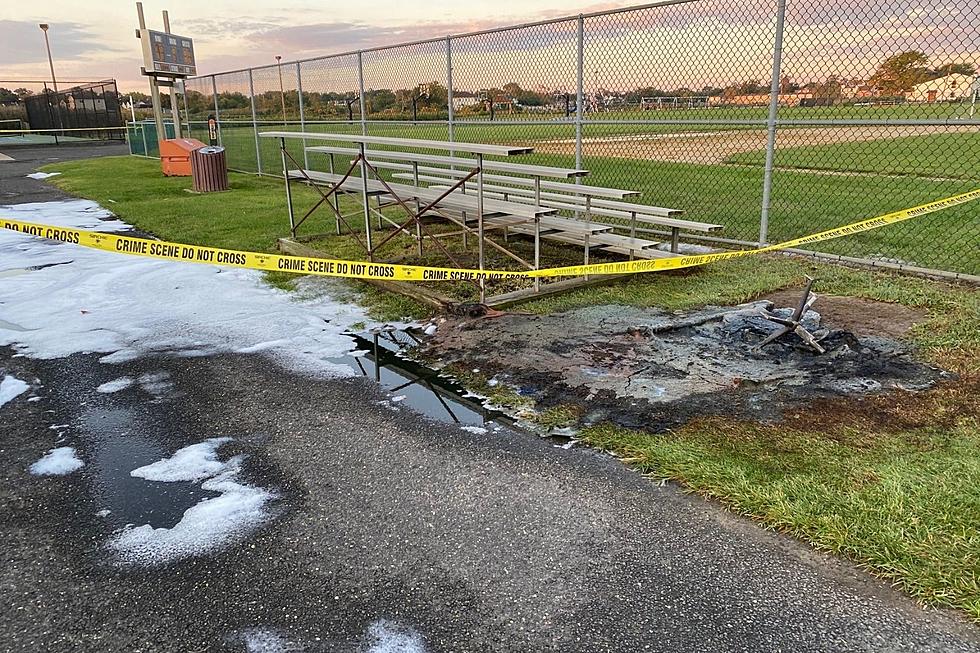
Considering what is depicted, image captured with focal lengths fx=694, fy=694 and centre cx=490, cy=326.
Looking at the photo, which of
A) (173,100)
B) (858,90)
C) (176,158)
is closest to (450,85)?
(858,90)

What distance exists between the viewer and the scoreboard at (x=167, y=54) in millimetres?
19828

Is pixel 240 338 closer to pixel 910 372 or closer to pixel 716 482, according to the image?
pixel 716 482

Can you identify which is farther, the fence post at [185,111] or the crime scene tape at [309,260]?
the fence post at [185,111]

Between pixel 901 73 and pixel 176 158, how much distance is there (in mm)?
16511

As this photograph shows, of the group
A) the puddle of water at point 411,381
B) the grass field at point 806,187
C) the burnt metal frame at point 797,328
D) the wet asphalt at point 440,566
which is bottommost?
the wet asphalt at point 440,566

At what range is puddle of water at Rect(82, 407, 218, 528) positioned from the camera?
3.15 metres

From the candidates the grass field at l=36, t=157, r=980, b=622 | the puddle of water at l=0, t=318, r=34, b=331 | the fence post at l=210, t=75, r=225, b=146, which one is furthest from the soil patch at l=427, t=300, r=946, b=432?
the fence post at l=210, t=75, r=225, b=146

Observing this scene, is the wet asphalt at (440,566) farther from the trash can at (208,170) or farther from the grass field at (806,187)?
the trash can at (208,170)

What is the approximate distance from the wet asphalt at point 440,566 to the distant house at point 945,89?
196 inches

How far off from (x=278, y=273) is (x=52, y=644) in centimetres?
563

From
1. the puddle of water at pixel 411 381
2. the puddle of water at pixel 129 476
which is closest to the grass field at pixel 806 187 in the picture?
the puddle of water at pixel 411 381

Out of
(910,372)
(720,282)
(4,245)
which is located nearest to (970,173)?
(720,282)

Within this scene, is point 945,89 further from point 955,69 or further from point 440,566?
point 440,566

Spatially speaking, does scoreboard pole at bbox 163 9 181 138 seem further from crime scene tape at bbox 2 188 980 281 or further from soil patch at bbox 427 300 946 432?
soil patch at bbox 427 300 946 432
